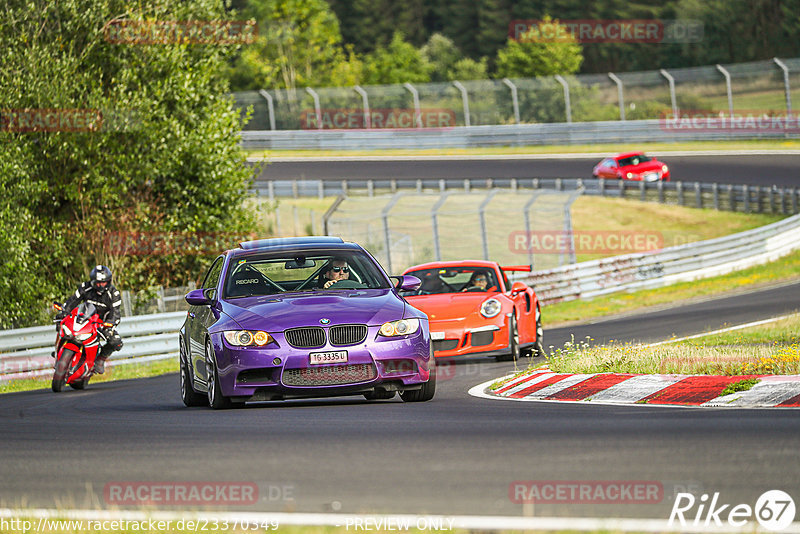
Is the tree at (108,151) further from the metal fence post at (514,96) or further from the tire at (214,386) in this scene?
the metal fence post at (514,96)

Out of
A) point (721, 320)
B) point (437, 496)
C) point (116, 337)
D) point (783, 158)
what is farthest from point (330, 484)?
point (783, 158)

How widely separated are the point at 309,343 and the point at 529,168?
4222 centimetres

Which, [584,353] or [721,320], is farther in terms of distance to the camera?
[721,320]

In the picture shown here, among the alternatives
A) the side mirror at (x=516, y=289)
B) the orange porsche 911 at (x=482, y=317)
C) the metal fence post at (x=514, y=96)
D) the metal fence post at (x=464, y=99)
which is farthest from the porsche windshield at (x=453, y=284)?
the metal fence post at (x=514, y=96)

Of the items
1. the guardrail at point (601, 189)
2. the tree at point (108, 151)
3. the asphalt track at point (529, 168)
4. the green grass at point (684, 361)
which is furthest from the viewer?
the asphalt track at point (529, 168)

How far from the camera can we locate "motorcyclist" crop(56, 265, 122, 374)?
16.0m

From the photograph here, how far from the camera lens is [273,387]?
392 inches

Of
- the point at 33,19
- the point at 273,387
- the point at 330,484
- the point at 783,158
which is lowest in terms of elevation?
the point at 783,158

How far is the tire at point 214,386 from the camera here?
1030cm

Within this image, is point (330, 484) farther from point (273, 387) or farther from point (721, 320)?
point (721, 320)

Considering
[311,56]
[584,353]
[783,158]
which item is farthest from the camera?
[311,56]

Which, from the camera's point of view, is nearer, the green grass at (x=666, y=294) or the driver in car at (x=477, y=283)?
the driver in car at (x=477, y=283)

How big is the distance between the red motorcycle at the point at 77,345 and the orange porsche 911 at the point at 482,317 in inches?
162

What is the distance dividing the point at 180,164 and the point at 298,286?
16.5 m
